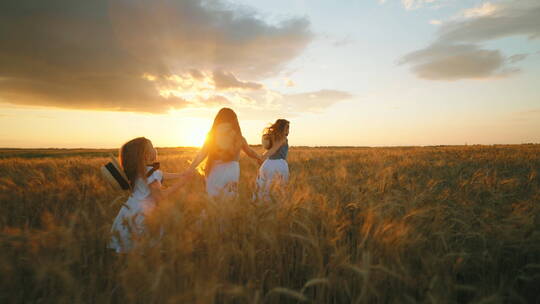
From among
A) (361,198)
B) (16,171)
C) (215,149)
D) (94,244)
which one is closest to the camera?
(94,244)

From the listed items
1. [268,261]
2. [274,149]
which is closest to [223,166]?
[274,149]

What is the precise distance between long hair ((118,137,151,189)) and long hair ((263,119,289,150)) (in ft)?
8.48

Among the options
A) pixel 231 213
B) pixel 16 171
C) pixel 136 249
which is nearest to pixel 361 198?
pixel 231 213

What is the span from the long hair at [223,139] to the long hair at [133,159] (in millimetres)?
1187

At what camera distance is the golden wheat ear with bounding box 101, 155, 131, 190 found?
9.64 feet

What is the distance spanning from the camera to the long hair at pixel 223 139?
13.4ft

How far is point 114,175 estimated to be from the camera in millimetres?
2953

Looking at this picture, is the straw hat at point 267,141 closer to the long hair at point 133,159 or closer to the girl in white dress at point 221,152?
the girl in white dress at point 221,152

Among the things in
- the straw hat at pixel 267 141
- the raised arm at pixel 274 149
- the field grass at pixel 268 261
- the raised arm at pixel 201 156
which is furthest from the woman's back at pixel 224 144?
the field grass at pixel 268 261

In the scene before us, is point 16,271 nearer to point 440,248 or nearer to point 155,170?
point 155,170

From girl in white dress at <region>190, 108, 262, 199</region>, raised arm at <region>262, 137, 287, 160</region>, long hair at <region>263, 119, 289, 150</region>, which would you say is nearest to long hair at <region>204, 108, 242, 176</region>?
girl in white dress at <region>190, 108, 262, 199</region>

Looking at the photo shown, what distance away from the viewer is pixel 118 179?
2.96 m

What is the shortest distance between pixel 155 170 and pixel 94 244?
4.43ft

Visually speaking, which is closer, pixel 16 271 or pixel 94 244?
pixel 16 271
